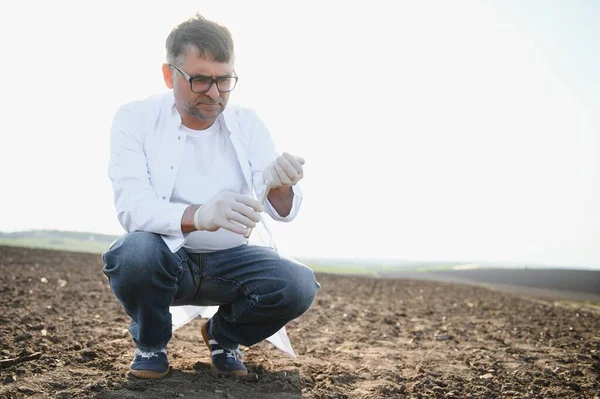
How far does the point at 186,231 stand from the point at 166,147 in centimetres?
49

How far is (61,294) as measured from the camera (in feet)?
18.1

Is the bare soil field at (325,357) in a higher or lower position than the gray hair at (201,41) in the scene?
lower

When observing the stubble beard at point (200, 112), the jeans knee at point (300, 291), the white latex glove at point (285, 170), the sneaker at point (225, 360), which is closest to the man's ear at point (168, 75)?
the stubble beard at point (200, 112)

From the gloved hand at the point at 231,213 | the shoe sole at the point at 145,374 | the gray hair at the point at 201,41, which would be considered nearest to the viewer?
the gloved hand at the point at 231,213

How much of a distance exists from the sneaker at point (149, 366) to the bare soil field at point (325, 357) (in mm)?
48

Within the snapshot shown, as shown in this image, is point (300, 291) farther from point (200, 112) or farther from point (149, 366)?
point (200, 112)

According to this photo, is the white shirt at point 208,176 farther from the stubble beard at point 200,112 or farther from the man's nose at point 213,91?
the man's nose at point 213,91

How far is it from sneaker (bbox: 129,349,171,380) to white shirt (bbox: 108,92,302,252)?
1.82 ft

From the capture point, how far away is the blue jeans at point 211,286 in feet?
7.79

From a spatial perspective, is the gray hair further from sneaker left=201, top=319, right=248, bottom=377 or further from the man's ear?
sneaker left=201, top=319, right=248, bottom=377

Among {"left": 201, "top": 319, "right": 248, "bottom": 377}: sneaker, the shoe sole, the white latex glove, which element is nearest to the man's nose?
the white latex glove

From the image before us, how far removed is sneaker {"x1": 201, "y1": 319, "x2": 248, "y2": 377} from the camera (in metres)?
2.67

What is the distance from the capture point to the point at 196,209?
2389 millimetres

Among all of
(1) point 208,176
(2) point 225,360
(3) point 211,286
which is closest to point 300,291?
(3) point 211,286
